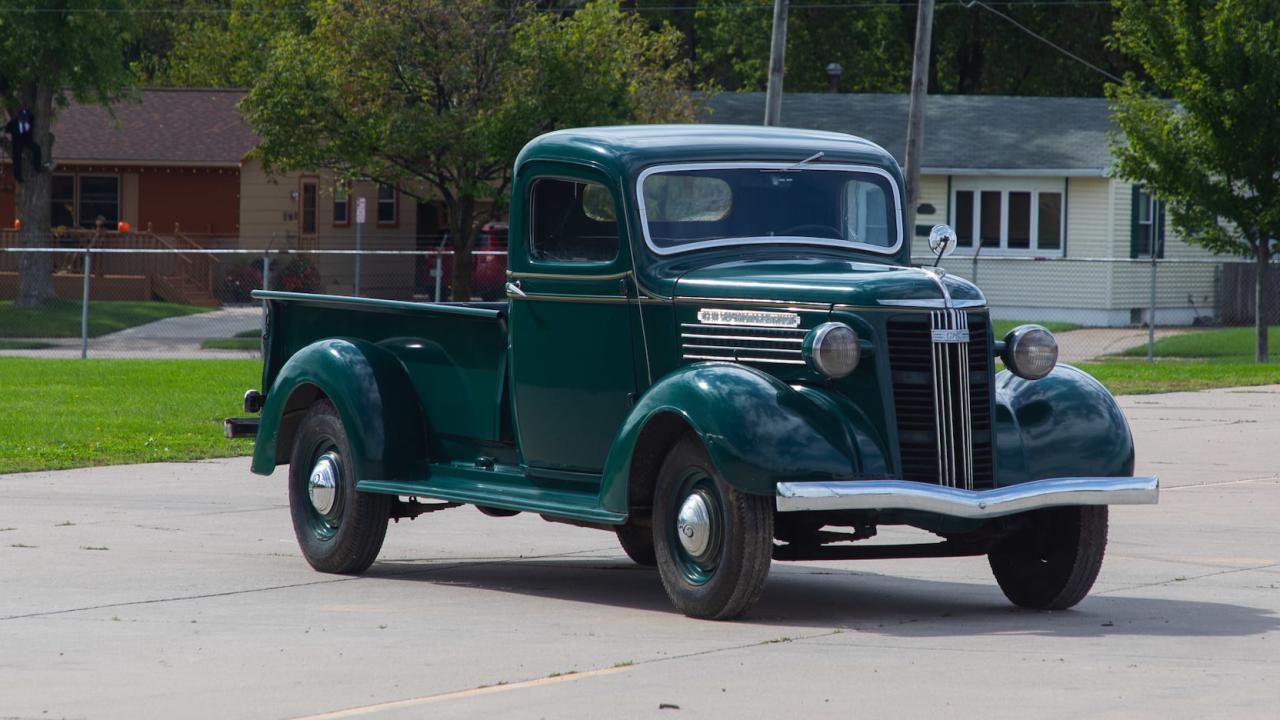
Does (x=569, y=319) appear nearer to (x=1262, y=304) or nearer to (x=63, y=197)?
(x=1262, y=304)

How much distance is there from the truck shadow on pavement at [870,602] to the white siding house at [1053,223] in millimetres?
27156

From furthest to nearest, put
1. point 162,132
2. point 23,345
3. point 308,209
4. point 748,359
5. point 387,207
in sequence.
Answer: point 387,207
point 308,209
point 162,132
point 23,345
point 748,359

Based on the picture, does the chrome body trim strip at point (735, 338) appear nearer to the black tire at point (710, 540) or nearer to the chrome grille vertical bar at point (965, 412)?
the black tire at point (710, 540)

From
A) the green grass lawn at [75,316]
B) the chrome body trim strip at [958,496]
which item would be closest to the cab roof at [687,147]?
the chrome body trim strip at [958,496]

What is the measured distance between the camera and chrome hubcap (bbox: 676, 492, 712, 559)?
819 centimetres

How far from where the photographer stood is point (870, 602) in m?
9.05

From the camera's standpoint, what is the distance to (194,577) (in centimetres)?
957

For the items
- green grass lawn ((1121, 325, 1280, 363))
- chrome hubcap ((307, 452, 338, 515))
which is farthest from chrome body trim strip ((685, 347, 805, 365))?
green grass lawn ((1121, 325, 1280, 363))

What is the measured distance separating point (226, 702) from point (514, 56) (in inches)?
960

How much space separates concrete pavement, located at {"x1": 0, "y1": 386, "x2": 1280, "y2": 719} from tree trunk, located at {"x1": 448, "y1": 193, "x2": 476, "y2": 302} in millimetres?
17659

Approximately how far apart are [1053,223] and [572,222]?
3053 cm

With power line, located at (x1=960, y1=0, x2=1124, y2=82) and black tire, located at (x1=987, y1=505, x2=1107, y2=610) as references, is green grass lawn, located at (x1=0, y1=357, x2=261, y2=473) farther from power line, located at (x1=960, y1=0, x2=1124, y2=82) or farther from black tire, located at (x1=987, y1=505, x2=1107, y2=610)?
power line, located at (x1=960, y1=0, x2=1124, y2=82)

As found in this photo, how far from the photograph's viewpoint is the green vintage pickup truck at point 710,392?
806cm

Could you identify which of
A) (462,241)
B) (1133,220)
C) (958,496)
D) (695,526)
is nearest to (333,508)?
(695,526)
